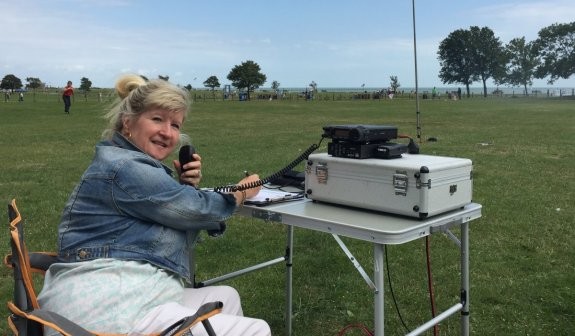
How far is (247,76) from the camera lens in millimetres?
76625

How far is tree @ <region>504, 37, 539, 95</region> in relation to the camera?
97.9m

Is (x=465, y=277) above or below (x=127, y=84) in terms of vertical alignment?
below

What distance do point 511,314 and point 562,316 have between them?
38cm

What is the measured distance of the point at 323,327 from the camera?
418 centimetres

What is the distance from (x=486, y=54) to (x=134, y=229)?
108m

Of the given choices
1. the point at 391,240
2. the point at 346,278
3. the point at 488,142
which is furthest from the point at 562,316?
the point at 488,142

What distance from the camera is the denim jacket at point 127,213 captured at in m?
2.12

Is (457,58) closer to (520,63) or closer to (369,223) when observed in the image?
(520,63)

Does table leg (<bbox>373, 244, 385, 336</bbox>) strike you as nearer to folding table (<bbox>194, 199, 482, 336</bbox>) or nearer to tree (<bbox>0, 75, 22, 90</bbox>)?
folding table (<bbox>194, 199, 482, 336</bbox>)

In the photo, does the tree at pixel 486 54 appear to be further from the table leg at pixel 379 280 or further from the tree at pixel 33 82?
the table leg at pixel 379 280

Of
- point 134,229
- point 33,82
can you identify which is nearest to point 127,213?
point 134,229

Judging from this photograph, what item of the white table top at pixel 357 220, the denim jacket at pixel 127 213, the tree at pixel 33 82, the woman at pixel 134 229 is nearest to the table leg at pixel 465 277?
the white table top at pixel 357 220

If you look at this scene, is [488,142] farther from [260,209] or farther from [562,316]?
[260,209]

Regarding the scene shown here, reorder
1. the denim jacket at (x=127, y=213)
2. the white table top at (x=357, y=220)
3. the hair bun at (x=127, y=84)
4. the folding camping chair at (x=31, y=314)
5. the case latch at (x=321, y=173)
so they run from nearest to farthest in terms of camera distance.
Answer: the folding camping chair at (x=31, y=314), the denim jacket at (x=127, y=213), the white table top at (x=357, y=220), the hair bun at (x=127, y=84), the case latch at (x=321, y=173)
